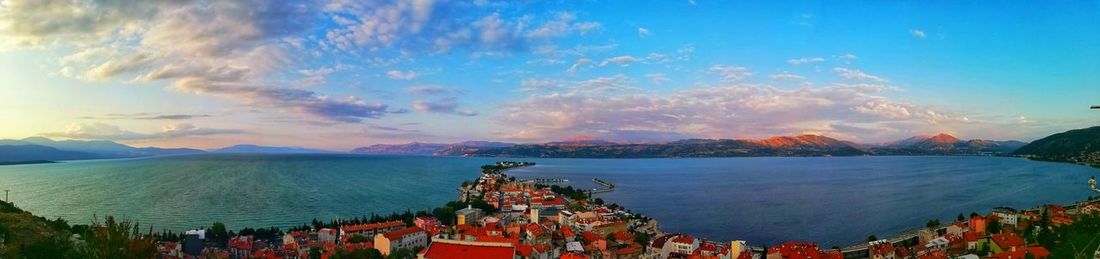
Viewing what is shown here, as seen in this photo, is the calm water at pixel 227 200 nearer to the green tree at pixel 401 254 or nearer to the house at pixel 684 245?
the green tree at pixel 401 254

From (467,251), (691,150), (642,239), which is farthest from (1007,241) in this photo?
(691,150)

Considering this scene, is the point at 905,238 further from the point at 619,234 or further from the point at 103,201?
the point at 103,201

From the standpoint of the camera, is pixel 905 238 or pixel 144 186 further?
pixel 144 186

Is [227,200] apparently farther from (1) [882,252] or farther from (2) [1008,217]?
(2) [1008,217]

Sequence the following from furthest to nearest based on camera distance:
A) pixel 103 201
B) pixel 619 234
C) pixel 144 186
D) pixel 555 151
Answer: pixel 555 151, pixel 144 186, pixel 103 201, pixel 619 234

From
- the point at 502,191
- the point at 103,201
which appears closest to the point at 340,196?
the point at 502,191

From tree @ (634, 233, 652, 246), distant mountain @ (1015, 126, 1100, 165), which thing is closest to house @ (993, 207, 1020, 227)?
tree @ (634, 233, 652, 246)
